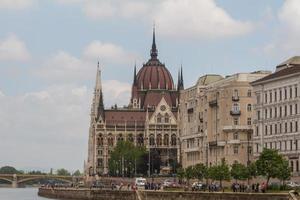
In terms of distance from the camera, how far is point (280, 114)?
13250 cm

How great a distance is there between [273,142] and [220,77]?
1823 inches

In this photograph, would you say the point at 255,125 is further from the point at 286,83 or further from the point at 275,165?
the point at 275,165

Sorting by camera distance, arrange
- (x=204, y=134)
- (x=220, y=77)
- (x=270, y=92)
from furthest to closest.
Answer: (x=220, y=77) < (x=204, y=134) < (x=270, y=92)

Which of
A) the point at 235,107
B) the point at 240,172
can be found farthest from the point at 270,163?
the point at 235,107

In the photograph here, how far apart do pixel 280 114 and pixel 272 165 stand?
26.6 m

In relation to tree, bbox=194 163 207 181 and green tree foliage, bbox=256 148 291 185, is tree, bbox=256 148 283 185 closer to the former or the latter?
green tree foliage, bbox=256 148 291 185

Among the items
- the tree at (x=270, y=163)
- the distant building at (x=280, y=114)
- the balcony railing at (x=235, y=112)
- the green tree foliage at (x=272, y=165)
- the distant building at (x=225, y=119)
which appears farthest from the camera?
the balcony railing at (x=235, y=112)

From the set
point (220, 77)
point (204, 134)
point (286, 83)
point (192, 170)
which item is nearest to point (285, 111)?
point (286, 83)

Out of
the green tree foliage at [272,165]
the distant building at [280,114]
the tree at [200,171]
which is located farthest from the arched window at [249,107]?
the green tree foliage at [272,165]

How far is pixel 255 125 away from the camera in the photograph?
464ft

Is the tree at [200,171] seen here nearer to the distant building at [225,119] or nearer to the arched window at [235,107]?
the distant building at [225,119]

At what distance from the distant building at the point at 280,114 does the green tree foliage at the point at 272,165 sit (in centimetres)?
Result: 1964

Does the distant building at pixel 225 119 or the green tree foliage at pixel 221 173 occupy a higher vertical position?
the distant building at pixel 225 119

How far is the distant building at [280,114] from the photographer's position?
421 ft
